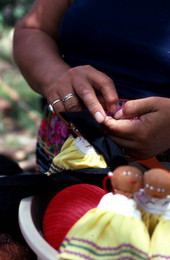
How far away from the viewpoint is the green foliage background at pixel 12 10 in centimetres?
412

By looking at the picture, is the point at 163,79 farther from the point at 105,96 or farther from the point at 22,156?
the point at 22,156

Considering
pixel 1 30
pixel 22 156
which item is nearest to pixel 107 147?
pixel 22 156

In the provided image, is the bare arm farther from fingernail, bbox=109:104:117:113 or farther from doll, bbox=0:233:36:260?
doll, bbox=0:233:36:260

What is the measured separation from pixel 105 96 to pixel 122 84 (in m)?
0.14

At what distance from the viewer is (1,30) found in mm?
4062

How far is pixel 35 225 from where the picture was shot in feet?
2.21

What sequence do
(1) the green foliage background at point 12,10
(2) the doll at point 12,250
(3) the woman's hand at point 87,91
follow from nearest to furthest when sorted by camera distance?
(2) the doll at point 12,250 → (3) the woman's hand at point 87,91 → (1) the green foliage background at point 12,10

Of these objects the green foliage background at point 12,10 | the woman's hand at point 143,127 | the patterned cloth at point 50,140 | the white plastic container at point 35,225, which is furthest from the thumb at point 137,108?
the green foliage background at point 12,10

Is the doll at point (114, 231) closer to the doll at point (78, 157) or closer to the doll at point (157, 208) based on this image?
the doll at point (157, 208)

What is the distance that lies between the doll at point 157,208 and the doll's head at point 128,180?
1cm

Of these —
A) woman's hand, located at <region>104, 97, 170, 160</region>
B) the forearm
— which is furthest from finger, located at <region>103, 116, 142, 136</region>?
the forearm

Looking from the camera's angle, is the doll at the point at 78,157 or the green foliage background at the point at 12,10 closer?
the doll at the point at 78,157

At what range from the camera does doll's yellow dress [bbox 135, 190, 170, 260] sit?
583mm

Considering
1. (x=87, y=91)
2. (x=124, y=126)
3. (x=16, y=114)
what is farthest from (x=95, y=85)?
(x=16, y=114)
